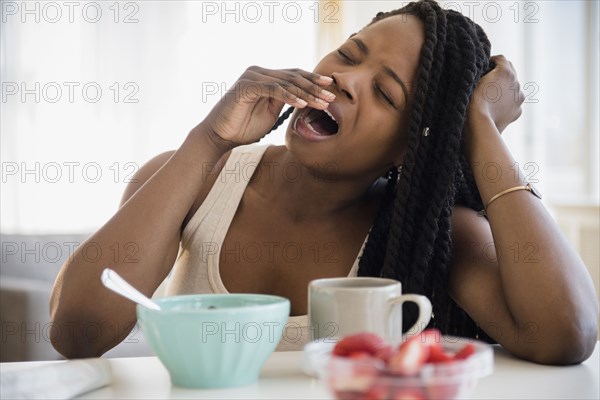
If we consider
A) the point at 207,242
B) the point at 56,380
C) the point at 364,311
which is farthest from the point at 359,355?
the point at 207,242

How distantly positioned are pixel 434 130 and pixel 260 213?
37cm

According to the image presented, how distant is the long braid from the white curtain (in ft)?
7.40

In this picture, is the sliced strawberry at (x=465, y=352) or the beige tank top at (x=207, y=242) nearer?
the sliced strawberry at (x=465, y=352)

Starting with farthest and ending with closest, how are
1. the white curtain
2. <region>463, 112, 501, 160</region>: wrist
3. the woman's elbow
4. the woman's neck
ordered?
the white curtain → the woman's neck → <region>463, 112, 501, 160</region>: wrist → the woman's elbow

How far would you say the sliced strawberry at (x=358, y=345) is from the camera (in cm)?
63

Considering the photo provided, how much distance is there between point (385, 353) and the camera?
23.9 inches

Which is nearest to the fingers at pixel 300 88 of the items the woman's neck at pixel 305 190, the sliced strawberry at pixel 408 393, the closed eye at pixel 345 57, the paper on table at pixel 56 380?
the closed eye at pixel 345 57

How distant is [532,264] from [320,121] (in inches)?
17.4

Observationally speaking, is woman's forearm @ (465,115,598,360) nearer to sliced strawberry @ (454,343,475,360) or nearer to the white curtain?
sliced strawberry @ (454,343,475,360)

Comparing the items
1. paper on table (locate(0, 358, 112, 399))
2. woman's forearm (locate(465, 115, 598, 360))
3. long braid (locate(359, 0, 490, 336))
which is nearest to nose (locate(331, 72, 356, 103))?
long braid (locate(359, 0, 490, 336))

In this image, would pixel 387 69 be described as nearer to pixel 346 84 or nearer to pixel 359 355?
pixel 346 84

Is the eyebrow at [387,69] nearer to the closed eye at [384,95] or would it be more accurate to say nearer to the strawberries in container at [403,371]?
the closed eye at [384,95]

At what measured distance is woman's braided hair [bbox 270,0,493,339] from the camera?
1145mm

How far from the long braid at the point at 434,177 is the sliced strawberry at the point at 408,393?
0.51 meters
